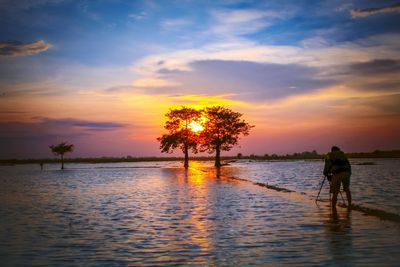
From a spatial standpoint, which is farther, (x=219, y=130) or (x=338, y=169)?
(x=219, y=130)

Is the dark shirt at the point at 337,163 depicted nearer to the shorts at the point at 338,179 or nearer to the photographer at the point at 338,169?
the photographer at the point at 338,169

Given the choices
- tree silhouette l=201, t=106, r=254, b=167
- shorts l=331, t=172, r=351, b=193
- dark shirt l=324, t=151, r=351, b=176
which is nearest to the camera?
shorts l=331, t=172, r=351, b=193

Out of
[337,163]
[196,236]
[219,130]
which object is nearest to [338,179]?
[337,163]

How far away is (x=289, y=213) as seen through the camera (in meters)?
17.8

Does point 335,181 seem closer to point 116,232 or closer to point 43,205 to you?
point 116,232

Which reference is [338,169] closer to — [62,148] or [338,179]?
[338,179]

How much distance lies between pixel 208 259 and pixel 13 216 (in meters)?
11.7

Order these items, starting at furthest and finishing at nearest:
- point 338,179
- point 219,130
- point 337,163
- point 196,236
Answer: point 219,130
point 337,163
point 338,179
point 196,236

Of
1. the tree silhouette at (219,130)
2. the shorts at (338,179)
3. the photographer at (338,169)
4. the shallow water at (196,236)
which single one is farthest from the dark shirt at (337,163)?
the tree silhouette at (219,130)

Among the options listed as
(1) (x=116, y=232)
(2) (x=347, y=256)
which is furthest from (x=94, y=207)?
(2) (x=347, y=256)

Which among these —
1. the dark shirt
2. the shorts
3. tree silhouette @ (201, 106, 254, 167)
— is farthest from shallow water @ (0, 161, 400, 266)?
tree silhouette @ (201, 106, 254, 167)

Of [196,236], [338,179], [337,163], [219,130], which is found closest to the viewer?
[196,236]

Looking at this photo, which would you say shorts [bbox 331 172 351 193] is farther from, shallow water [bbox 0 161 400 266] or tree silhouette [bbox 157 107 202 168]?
tree silhouette [bbox 157 107 202 168]

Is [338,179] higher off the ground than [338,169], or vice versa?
[338,169]
